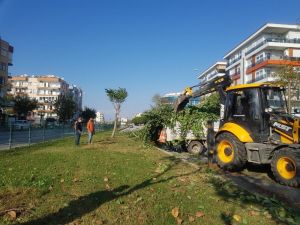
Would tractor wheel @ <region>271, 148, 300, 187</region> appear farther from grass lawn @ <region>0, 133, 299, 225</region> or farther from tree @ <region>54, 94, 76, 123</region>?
tree @ <region>54, 94, 76, 123</region>

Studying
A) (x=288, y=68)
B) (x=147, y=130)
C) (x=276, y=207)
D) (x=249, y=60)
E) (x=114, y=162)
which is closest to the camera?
(x=276, y=207)

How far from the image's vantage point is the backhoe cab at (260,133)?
31.8ft

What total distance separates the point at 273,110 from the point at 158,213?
640 cm

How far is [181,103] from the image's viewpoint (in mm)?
17703

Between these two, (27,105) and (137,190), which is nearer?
(137,190)

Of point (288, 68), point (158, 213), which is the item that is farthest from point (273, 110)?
point (288, 68)

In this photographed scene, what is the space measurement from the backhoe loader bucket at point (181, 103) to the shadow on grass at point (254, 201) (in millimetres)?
7968

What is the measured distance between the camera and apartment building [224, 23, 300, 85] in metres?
61.9

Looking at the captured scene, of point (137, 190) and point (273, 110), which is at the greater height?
point (273, 110)

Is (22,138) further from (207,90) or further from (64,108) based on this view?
(64,108)

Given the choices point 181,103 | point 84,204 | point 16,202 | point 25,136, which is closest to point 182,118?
point 181,103

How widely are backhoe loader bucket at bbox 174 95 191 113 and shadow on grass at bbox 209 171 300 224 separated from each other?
26.1 feet

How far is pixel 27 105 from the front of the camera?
73.0 metres

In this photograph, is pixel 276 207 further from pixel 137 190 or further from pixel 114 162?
pixel 114 162
